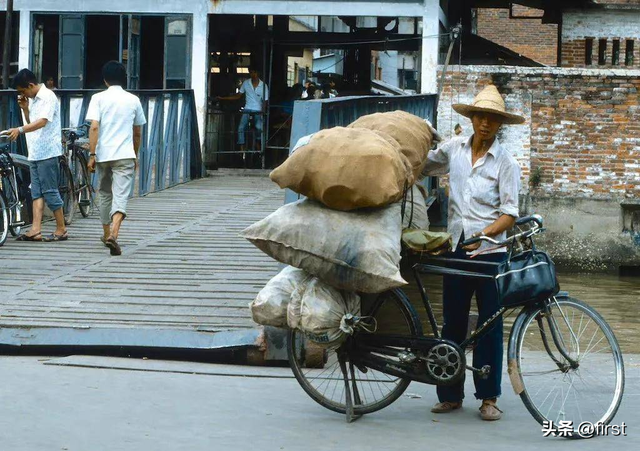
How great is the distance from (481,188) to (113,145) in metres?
5.60

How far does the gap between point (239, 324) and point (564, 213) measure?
1358 centimetres

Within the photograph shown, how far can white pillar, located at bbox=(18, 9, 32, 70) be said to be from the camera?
845 inches

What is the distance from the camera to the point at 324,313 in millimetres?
5883

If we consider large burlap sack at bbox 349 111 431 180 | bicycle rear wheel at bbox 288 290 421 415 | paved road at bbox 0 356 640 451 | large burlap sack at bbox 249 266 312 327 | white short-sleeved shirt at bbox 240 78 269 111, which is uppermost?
white short-sleeved shirt at bbox 240 78 269 111

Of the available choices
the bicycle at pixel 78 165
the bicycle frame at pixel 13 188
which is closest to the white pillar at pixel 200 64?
the bicycle at pixel 78 165

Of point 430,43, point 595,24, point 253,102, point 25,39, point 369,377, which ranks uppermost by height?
point 595,24

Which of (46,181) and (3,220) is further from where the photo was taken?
(46,181)

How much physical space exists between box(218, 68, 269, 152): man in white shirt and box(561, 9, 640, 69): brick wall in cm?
613

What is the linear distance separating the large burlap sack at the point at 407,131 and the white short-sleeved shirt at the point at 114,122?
3.63m

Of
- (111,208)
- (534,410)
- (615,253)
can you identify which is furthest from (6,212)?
(615,253)

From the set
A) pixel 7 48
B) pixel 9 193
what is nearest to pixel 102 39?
pixel 7 48

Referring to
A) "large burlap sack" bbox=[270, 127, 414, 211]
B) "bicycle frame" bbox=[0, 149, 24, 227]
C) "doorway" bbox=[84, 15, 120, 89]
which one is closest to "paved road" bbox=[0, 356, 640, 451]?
"large burlap sack" bbox=[270, 127, 414, 211]

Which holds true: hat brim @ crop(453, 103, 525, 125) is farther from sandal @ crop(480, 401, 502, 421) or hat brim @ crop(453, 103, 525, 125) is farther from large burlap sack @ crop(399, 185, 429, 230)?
sandal @ crop(480, 401, 502, 421)

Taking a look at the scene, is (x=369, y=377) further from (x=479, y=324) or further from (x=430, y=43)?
(x=430, y=43)
